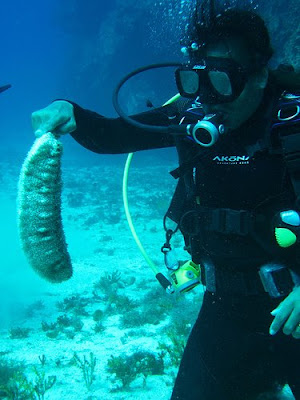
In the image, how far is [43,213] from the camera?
206 centimetres

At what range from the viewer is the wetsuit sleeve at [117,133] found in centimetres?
250

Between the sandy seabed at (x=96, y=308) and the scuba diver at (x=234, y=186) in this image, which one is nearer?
the scuba diver at (x=234, y=186)

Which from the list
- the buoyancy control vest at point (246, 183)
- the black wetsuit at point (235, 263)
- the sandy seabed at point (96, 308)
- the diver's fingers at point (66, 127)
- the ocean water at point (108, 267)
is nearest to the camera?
the diver's fingers at point (66, 127)

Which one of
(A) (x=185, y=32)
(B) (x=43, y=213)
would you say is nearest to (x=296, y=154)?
(A) (x=185, y=32)

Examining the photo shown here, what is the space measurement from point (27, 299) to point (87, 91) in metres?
30.8

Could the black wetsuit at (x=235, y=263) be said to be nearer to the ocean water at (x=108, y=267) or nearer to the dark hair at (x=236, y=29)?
the dark hair at (x=236, y=29)

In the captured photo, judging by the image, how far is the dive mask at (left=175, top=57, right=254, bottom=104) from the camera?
7.13 feet

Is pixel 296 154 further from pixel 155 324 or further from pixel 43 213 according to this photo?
pixel 155 324

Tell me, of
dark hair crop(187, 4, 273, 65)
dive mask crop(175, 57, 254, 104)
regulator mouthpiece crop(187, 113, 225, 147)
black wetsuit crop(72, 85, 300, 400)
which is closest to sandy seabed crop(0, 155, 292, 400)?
black wetsuit crop(72, 85, 300, 400)

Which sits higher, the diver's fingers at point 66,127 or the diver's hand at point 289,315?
the diver's fingers at point 66,127

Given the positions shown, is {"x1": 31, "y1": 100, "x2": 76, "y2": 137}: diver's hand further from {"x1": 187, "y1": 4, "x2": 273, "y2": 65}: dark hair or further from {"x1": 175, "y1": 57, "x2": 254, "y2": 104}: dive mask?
{"x1": 187, "y1": 4, "x2": 273, "y2": 65}: dark hair

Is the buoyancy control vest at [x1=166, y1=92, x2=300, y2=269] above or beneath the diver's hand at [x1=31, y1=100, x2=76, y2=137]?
beneath

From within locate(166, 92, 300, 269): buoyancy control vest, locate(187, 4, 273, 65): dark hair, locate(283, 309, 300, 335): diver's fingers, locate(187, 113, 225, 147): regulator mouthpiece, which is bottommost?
locate(283, 309, 300, 335): diver's fingers

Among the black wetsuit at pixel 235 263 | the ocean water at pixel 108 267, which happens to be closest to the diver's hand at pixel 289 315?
the black wetsuit at pixel 235 263
